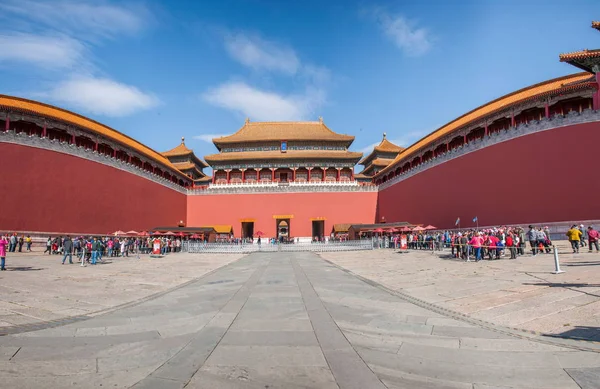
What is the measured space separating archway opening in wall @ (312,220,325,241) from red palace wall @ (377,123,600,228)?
1349cm

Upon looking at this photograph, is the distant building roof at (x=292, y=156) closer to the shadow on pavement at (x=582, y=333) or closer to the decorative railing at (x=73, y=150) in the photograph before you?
the decorative railing at (x=73, y=150)

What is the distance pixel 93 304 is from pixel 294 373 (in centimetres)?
563

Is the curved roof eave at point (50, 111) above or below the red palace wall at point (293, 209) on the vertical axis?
above

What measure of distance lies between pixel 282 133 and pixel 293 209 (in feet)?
35.2

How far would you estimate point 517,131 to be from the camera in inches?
897

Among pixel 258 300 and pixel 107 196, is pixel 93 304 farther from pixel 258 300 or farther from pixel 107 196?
pixel 107 196

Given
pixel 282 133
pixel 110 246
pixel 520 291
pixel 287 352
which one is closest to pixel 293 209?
pixel 282 133

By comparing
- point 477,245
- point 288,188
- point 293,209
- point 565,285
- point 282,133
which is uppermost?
point 282,133

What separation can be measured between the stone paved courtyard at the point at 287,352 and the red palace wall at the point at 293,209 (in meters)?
34.3

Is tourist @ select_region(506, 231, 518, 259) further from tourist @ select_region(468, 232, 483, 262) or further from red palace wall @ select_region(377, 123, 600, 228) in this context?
red palace wall @ select_region(377, 123, 600, 228)

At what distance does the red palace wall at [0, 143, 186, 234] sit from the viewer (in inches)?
862

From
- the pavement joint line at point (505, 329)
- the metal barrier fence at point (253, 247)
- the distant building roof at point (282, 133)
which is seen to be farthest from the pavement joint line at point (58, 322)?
the distant building roof at point (282, 133)

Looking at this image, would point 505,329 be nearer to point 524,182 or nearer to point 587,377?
point 587,377

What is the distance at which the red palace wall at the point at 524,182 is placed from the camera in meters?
19.1
